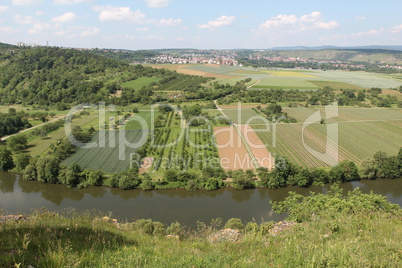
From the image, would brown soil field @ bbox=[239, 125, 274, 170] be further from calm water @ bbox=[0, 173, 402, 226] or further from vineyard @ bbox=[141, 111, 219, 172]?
vineyard @ bbox=[141, 111, 219, 172]

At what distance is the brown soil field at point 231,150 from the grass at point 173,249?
898 inches

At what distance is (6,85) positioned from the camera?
79.9 metres

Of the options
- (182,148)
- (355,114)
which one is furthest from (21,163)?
(355,114)

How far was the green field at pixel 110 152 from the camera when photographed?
31.6m

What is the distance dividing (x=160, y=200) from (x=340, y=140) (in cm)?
3194

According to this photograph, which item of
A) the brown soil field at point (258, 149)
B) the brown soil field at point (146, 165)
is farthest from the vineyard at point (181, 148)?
the brown soil field at point (258, 149)

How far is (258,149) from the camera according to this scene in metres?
36.8

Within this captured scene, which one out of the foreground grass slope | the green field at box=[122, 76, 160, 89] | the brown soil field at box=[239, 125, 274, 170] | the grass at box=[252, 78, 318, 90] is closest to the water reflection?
the foreground grass slope

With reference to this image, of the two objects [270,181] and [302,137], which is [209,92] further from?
[270,181]

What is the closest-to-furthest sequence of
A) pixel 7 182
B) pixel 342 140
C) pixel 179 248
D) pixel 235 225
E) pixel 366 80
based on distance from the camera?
pixel 179 248 < pixel 235 225 < pixel 7 182 < pixel 342 140 < pixel 366 80

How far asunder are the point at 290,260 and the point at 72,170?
28.2 metres

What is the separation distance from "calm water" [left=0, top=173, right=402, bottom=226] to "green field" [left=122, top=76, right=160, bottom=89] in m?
62.7

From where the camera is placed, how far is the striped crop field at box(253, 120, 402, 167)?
114 ft

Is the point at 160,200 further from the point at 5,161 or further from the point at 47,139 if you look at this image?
the point at 47,139
